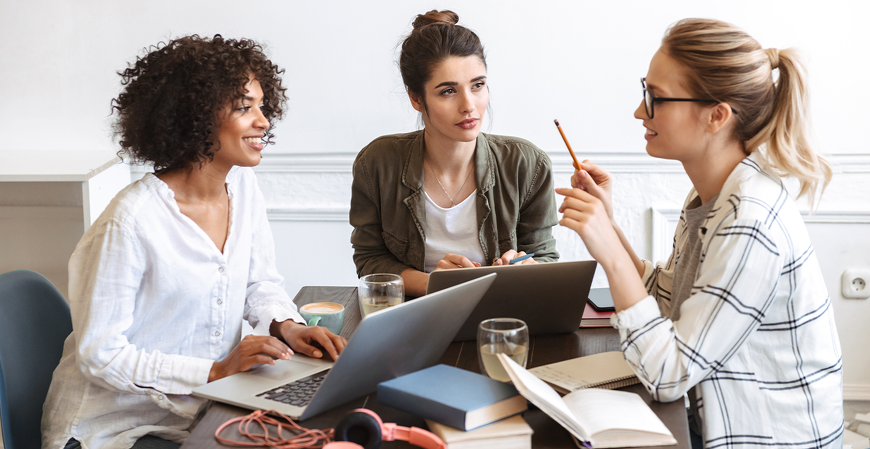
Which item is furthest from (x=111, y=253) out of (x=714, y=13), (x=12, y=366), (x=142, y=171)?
(x=714, y=13)

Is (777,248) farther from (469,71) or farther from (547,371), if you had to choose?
(469,71)

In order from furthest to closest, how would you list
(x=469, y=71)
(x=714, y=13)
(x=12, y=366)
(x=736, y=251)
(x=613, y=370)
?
1. (x=714, y=13)
2. (x=469, y=71)
3. (x=12, y=366)
4. (x=613, y=370)
5. (x=736, y=251)

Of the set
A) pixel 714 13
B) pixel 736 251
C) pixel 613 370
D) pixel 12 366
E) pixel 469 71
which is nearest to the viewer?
pixel 736 251

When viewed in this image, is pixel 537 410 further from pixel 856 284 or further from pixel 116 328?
pixel 856 284

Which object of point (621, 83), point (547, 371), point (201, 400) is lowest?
point (201, 400)

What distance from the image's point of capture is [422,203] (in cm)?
187

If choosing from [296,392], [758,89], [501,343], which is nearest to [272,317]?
[296,392]

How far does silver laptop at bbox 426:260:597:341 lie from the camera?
1222mm

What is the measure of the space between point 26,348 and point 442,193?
107 centimetres

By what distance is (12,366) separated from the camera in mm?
1267

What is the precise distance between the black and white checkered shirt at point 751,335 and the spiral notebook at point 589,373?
2.3 inches

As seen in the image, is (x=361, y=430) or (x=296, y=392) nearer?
(x=361, y=430)

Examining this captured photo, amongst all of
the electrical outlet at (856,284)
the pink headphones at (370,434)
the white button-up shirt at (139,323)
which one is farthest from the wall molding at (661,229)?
the pink headphones at (370,434)

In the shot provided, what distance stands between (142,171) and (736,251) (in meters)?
2.43
